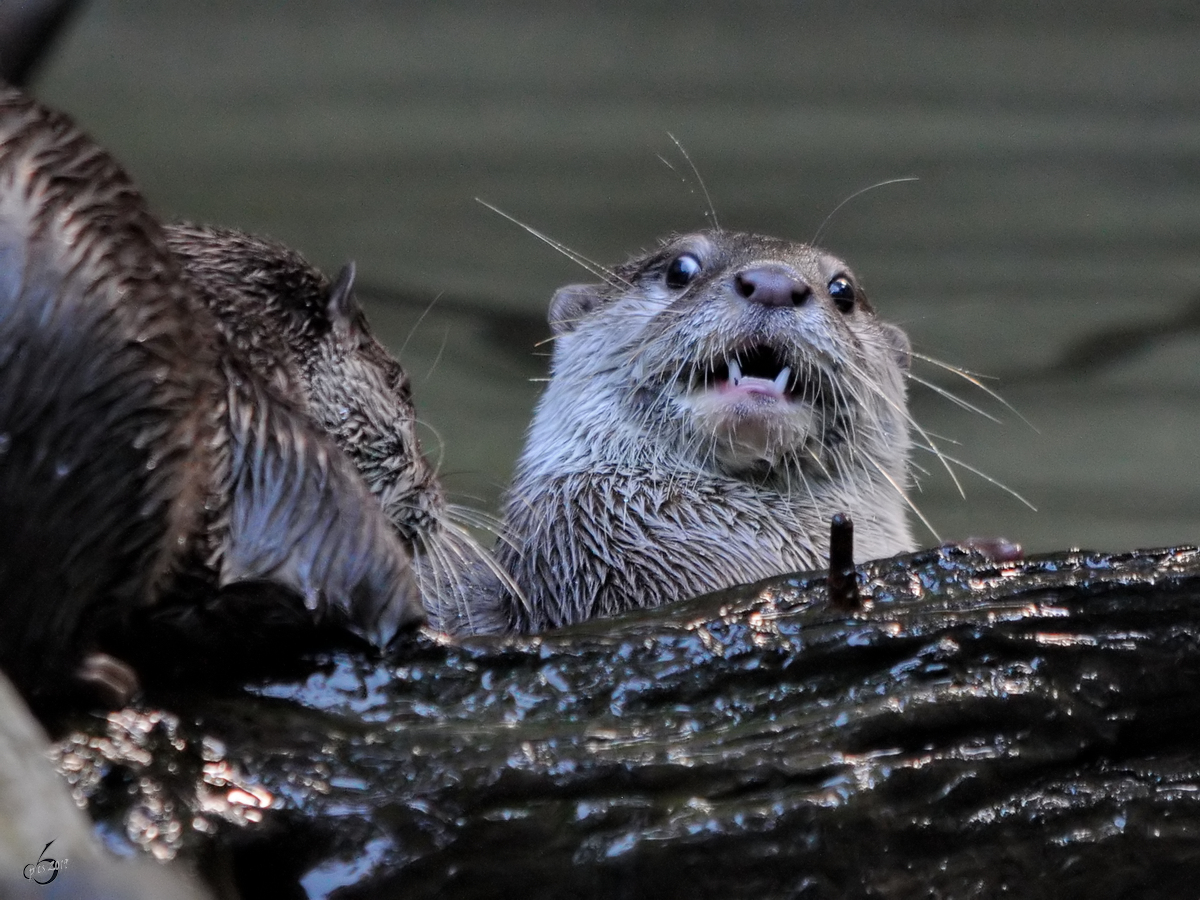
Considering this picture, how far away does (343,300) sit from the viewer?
1.81 metres

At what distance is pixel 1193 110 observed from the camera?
3641 millimetres

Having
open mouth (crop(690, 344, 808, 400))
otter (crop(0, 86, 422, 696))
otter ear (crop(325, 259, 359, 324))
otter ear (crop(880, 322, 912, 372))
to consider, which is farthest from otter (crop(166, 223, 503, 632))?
otter ear (crop(880, 322, 912, 372))

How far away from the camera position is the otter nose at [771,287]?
1953 mm

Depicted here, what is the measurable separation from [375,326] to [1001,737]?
3.02 metres

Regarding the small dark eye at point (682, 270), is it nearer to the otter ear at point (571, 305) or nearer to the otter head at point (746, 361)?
the otter head at point (746, 361)

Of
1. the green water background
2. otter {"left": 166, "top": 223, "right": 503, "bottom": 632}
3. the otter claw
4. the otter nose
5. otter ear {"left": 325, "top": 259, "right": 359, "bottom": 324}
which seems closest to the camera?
the otter claw

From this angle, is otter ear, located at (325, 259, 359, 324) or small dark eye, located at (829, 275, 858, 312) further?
small dark eye, located at (829, 275, 858, 312)

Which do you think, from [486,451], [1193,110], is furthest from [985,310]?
[486,451]

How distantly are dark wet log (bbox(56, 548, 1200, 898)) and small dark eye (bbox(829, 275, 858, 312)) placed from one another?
993 millimetres

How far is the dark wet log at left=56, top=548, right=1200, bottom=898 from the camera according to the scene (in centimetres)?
105

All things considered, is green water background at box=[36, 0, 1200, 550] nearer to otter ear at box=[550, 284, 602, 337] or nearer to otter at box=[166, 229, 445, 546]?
otter ear at box=[550, 284, 602, 337]

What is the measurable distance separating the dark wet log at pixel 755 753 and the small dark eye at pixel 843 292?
993 mm

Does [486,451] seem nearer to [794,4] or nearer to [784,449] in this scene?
[794,4]

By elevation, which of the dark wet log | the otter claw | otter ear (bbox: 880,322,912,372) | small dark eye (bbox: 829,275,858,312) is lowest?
the dark wet log
